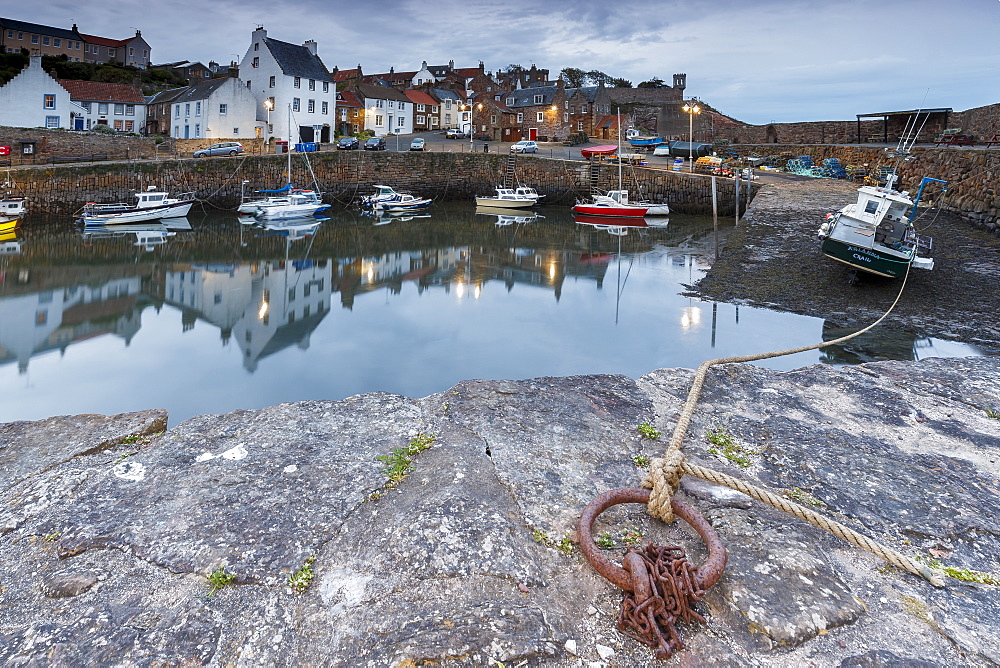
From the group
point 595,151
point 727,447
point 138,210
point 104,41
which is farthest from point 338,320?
point 104,41

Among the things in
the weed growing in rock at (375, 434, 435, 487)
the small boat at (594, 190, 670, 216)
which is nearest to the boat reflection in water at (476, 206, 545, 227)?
the small boat at (594, 190, 670, 216)

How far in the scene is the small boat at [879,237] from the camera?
12.9m

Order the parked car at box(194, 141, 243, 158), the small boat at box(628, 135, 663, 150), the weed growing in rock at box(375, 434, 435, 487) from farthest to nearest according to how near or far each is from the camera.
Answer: the small boat at box(628, 135, 663, 150), the parked car at box(194, 141, 243, 158), the weed growing in rock at box(375, 434, 435, 487)

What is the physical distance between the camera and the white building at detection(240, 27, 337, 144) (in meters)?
43.4

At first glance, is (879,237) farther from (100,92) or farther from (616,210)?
(100,92)

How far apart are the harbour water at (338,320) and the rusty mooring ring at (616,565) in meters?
6.17

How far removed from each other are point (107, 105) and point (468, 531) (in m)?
52.7

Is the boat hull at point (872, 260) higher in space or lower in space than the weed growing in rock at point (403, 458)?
higher

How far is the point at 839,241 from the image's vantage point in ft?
43.7

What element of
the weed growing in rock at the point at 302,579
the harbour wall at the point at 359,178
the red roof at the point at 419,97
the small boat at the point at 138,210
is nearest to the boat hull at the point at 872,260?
the weed growing in rock at the point at 302,579

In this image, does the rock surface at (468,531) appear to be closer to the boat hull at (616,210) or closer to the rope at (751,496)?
the rope at (751,496)

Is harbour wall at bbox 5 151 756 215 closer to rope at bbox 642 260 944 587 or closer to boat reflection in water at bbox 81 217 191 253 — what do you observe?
boat reflection in water at bbox 81 217 191 253

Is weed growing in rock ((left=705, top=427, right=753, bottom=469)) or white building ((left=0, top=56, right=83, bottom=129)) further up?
white building ((left=0, top=56, right=83, bottom=129))

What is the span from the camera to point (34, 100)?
39.6 metres
